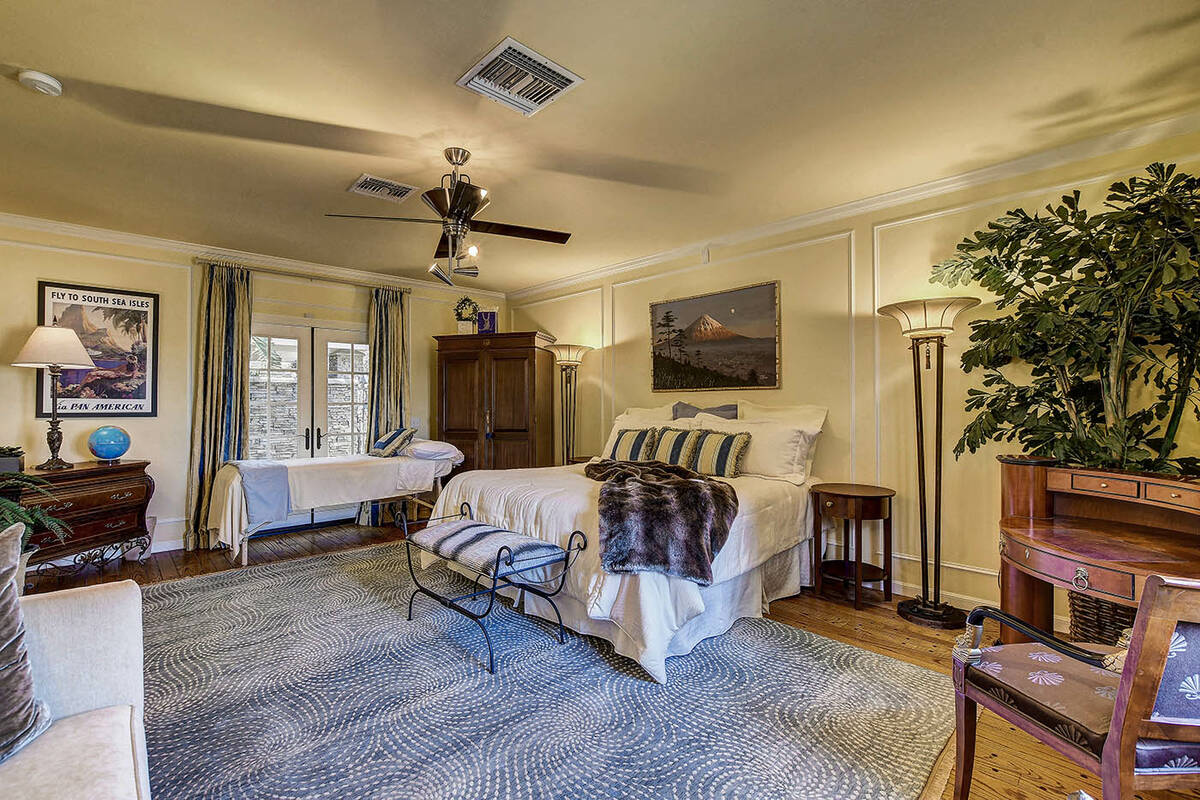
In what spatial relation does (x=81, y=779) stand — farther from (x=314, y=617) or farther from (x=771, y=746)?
(x=314, y=617)

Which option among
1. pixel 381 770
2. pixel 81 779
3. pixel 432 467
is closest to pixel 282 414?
pixel 432 467

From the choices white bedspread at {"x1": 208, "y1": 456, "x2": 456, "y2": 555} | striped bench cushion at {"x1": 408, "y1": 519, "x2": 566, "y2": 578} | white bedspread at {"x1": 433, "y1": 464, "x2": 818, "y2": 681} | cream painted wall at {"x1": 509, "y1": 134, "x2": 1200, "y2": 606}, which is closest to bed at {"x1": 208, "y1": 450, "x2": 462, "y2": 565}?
white bedspread at {"x1": 208, "y1": 456, "x2": 456, "y2": 555}

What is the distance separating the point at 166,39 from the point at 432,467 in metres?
3.88

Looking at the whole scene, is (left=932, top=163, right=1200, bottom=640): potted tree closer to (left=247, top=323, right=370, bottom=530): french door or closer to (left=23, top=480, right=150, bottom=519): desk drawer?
(left=247, top=323, right=370, bottom=530): french door

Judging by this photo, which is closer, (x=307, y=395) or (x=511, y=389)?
(x=307, y=395)

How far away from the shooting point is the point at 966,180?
3.18 meters

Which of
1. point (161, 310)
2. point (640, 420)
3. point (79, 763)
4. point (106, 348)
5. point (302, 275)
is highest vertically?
point (302, 275)

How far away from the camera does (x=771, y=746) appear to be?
190 cm

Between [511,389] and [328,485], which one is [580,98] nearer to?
[511,389]

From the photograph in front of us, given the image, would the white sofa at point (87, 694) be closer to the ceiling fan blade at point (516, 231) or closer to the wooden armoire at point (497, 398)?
the ceiling fan blade at point (516, 231)

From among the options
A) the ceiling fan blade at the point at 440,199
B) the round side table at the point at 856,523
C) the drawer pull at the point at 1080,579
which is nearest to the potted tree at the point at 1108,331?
the round side table at the point at 856,523

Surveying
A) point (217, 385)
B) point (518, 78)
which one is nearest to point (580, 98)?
point (518, 78)

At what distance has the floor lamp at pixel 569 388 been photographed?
5.27 metres

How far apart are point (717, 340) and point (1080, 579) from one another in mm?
3053
